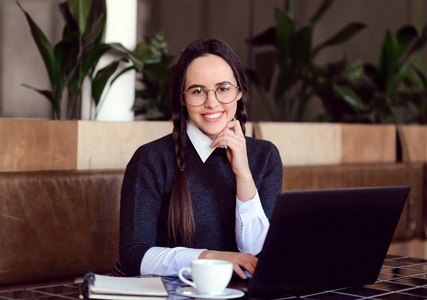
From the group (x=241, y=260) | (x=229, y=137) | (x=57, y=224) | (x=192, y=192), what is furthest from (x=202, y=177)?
(x=57, y=224)

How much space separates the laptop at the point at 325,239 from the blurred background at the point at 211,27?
2.10 meters

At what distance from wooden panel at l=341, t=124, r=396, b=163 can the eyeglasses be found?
5.61 ft

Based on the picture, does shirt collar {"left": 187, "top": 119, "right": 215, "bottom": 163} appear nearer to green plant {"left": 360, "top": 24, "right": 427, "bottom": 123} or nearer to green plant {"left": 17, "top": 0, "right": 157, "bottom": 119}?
green plant {"left": 17, "top": 0, "right": 157, "bottom": 119}

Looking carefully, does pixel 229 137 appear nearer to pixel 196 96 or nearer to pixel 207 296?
pixel 196 96

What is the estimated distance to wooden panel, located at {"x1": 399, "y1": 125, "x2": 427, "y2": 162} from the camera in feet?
11.5

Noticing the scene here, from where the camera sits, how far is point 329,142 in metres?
3.17

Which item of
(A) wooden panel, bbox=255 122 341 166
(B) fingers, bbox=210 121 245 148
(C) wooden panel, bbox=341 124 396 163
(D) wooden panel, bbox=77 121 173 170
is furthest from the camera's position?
(C) wooden panel, bbox=341 124 396 163

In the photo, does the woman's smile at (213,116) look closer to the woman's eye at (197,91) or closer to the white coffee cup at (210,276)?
the woman's eye at (197,91)

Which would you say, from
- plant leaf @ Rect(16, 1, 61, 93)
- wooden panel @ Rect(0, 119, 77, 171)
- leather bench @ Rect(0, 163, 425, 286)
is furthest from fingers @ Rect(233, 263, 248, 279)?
plant leaf @ Rect(16, 1, 61, 93)

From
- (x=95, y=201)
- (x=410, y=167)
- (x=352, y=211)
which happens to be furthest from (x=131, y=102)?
(x=410, y=167)

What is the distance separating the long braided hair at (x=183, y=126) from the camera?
162cm

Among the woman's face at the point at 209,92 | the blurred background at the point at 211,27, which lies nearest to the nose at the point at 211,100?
the woman's face at the point at 209,92

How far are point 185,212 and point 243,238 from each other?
0.16 m

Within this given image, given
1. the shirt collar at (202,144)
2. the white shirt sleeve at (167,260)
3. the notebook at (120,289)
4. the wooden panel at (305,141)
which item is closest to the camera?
the notebook at (120,289)
